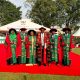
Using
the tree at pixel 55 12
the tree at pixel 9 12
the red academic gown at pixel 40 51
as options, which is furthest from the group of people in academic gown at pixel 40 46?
the tree at pixel 9 12

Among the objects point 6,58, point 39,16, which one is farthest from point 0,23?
point 6,58

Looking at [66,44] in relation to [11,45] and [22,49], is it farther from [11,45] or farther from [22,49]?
[11,45]

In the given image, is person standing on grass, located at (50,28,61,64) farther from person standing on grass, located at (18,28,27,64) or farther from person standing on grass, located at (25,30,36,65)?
person standing on grass, located at (18,28,27,64)

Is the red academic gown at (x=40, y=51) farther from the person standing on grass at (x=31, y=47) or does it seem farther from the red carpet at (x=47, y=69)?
the red carpet at (x=47, y=69)

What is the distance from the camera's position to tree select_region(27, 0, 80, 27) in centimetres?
7225

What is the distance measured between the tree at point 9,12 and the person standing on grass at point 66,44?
234 ft

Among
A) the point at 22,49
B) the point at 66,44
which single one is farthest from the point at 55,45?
the point at 22,49

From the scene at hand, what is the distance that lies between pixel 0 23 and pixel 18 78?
69522mm

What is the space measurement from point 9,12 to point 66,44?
267 feet

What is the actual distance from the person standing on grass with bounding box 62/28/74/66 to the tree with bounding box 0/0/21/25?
71.4 metres

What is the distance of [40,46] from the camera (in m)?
14.7

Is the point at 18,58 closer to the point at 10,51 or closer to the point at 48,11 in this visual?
the point at 10,51

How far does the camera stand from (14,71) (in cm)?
1423

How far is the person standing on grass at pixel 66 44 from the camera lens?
1448 centimetres
